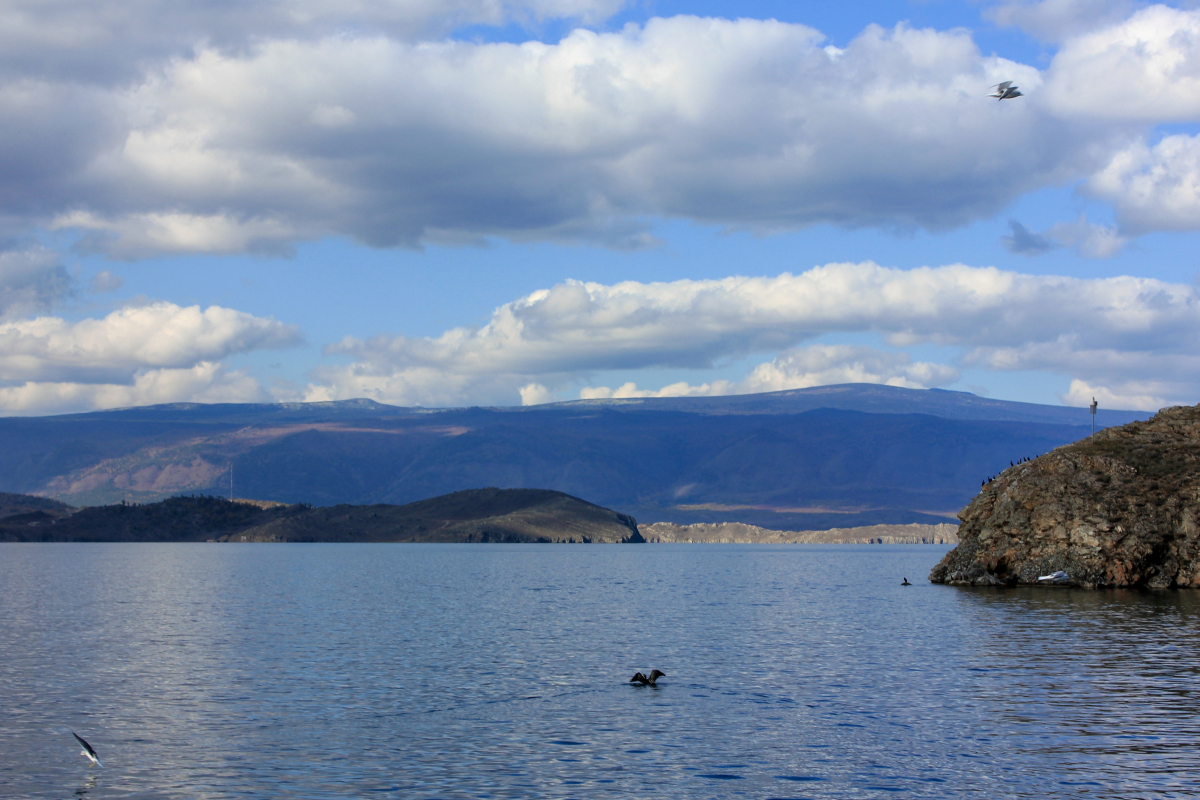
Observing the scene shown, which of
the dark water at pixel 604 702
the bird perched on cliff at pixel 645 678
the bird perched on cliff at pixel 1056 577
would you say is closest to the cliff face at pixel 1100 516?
the bird perched on cliff at pixel 1056 577

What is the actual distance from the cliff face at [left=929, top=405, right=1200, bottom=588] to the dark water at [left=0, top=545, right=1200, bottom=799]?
536 inches

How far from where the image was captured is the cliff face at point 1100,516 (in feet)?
330

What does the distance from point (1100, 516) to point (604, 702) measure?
246 feet

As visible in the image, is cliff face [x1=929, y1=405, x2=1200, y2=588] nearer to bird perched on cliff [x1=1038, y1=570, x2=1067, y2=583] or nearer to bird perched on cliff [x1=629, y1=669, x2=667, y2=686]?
bird perched on cliff [x1=1038, y1=570, x2=1067, y2=583]


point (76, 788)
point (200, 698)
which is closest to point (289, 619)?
point (200, 698)

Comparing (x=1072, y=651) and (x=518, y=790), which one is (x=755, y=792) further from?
(x=1072, y=651)

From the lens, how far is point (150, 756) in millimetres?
33281

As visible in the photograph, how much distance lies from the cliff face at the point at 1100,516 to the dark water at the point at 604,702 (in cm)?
1362

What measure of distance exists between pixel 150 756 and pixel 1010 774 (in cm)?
2583

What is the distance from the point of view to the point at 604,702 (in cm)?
4316

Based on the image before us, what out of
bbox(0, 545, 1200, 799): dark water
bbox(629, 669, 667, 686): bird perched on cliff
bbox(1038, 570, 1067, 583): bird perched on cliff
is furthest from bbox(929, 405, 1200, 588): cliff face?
bbox(629, 669, 667, 686): bird perched on cliff

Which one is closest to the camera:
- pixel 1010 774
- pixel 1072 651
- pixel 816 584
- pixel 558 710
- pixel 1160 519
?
pixel 1010 774

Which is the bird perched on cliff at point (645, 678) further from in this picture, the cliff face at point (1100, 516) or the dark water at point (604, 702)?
the cliff face at point (1100, 516)

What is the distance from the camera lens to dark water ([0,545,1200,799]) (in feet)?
100
